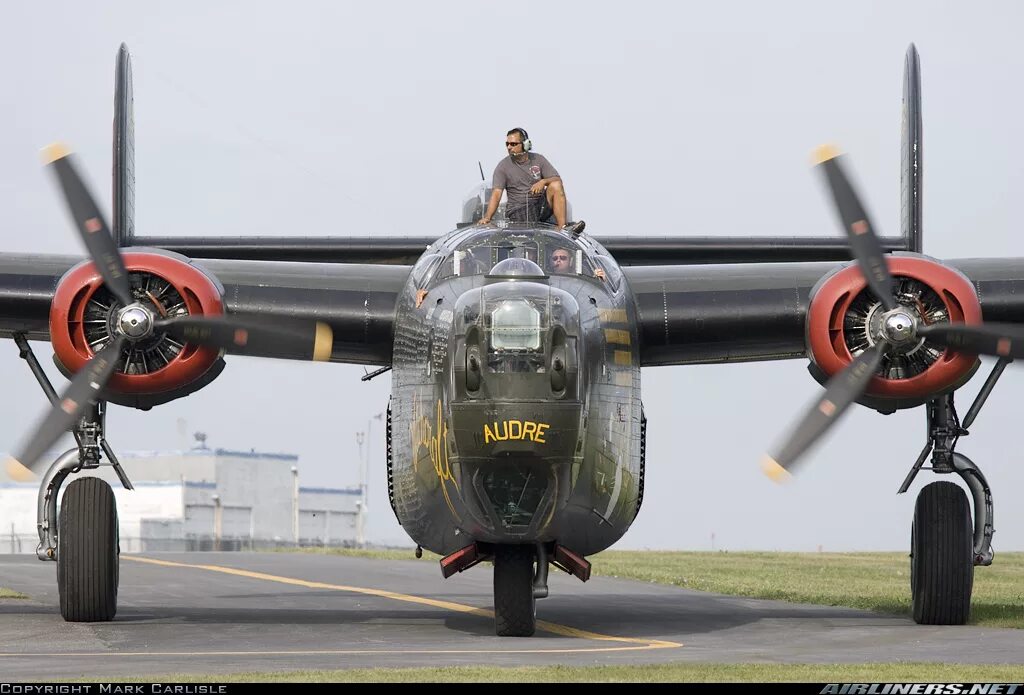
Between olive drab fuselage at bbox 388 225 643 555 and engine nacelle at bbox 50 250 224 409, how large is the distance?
2603 mm

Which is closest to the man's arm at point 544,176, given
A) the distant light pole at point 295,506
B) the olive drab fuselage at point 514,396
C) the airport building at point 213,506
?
the olive drab fuselage at point 514,396

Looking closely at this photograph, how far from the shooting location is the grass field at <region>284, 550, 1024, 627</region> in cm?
2436

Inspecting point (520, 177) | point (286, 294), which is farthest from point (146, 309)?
point (520, 177)

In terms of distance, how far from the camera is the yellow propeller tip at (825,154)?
19.2 meters

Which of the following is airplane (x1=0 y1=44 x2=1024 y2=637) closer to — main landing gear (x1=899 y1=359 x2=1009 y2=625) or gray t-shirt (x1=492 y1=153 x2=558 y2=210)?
main landing gear (x1=899 y1=359 x2=1009 y2=625)

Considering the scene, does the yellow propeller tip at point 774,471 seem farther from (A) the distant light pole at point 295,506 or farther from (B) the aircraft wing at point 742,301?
(A) the distant light pole at point 295,506

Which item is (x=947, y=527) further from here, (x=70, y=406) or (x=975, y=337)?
(x=70, y=406)

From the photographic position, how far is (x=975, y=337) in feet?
59.5

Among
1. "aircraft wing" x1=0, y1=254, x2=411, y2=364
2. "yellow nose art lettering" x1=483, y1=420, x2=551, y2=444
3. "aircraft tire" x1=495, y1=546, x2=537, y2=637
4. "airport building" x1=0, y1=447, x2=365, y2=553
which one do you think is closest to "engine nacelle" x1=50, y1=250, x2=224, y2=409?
"aircraft wing" x1=0, y1=254, x2=411, y2=364

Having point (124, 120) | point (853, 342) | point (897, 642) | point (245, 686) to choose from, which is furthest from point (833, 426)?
point (124, 120)

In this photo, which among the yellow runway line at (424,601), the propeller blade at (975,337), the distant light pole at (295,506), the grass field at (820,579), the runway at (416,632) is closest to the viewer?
the runway at (416,632)

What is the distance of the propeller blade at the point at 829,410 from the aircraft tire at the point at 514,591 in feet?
10.3

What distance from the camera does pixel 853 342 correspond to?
62.5ft

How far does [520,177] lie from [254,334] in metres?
3.87
